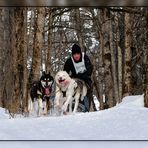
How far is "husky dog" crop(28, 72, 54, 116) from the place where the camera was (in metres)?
5.96

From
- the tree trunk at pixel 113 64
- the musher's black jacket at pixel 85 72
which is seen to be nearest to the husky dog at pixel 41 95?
the musher's black jacket at pixel 85 72

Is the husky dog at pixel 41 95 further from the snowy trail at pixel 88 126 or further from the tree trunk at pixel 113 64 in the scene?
the tree trunk at pixel 113 64

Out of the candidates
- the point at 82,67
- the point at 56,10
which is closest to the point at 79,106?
the point at 82,67

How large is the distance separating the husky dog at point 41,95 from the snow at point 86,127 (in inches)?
3.7

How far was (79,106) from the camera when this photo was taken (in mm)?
5984

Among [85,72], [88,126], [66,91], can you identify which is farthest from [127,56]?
[88,126]

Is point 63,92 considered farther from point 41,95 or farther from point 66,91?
point 41,95

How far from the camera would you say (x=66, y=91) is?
598 centimetres

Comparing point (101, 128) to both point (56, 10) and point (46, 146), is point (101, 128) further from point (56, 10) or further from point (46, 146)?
point (56, 10)

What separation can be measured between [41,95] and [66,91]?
0.18 m

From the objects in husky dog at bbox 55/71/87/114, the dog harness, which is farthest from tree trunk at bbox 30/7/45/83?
the dog harness

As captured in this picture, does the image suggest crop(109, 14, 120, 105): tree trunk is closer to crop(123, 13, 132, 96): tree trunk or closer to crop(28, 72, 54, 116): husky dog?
crop(123, 13, 132, 96): tree trunk

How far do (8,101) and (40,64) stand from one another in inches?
13.9

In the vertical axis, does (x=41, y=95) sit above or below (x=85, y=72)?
below
